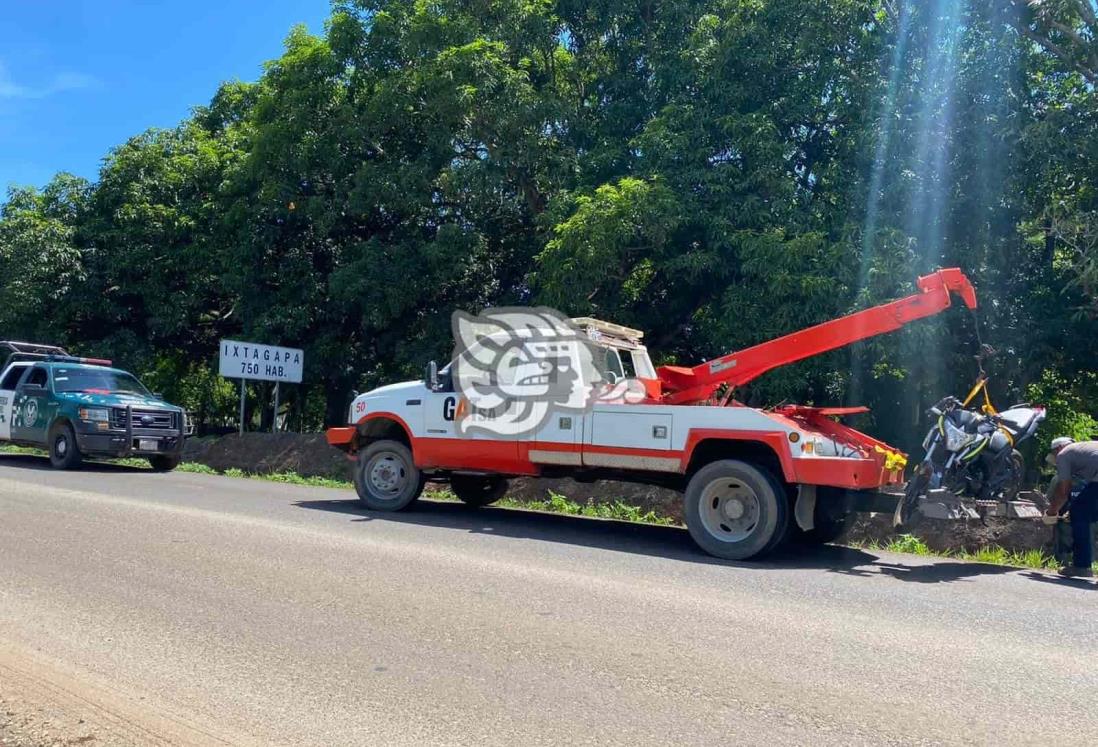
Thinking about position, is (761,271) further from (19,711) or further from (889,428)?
(19,711)

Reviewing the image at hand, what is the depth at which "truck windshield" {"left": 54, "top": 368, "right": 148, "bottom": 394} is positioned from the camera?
55.3ft

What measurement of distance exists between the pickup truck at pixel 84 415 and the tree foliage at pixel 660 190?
483 cm

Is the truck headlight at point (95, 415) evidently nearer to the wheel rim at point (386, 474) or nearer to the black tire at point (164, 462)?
the black tire at point (164, 462)

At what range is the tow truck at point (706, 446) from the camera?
856cm

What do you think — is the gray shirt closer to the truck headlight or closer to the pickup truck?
the pickup truck

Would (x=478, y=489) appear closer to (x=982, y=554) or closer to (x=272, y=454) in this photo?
(x=982, y=554)

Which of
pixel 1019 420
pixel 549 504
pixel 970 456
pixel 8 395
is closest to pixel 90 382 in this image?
pixel 8 395

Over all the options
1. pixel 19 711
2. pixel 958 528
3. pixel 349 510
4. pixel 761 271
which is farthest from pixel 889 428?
pixel 19 711

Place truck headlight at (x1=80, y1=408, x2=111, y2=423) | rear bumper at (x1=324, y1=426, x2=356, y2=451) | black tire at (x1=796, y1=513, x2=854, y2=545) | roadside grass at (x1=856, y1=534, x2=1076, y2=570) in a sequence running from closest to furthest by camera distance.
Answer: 1. roadside grass at (x1=856, y1=534, x2=1076, y2=570)
2. black tire at (x1=796, y1=513, x2=854, y2=545)
3. rear bumper at (x1=324, y1=426, x2=356, y2=451)
4. truck headlight at (x1=80, y1=408, x2=111, y2=423)

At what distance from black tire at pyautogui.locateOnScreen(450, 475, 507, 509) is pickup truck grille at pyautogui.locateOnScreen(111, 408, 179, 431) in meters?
6.95

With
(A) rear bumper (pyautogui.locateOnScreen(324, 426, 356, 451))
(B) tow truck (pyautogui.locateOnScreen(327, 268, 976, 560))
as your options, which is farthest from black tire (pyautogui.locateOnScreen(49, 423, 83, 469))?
(B) tow truck (pyautogui.locateOnScreen(327, 268, 976, 560))

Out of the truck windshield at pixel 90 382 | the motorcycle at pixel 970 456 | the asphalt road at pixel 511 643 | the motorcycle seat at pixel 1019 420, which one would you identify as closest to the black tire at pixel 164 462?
the truck windshield at pixel 90 382

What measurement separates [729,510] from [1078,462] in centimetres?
306

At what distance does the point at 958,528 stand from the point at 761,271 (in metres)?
5.51
